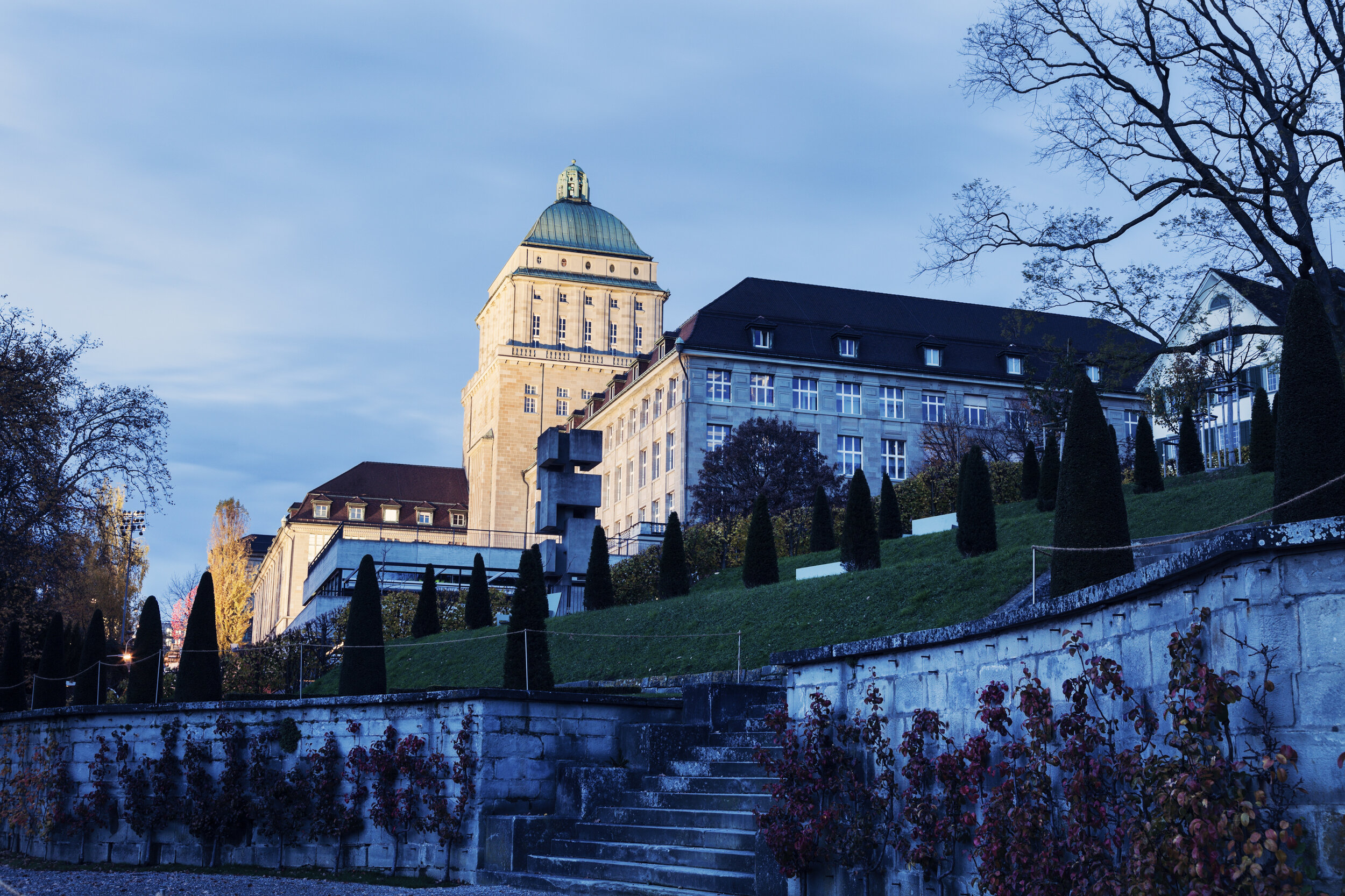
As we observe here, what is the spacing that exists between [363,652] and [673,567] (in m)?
14.2

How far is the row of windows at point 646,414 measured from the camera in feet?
228

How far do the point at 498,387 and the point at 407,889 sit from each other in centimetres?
9116

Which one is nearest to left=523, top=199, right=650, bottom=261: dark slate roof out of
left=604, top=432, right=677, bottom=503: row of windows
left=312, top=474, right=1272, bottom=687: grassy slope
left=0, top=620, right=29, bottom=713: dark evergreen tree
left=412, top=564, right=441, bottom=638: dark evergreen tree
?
left=604, top=432, right=677, bottom=503: row of windows

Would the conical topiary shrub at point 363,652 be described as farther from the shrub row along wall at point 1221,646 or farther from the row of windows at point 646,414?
the row of windows at point 646,414

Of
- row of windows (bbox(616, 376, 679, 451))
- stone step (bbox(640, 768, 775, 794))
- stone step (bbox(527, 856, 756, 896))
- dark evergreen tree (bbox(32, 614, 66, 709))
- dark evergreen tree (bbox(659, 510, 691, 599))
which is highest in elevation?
row of windows (bbox(616, 376, 679, 451))

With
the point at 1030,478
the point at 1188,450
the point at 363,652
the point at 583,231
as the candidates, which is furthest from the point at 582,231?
the point at 363,652

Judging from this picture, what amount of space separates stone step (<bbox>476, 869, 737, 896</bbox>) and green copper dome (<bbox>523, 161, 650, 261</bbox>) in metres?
95.2

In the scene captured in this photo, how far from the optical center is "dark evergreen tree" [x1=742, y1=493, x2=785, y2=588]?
28.6 metres

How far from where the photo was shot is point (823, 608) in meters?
22.8

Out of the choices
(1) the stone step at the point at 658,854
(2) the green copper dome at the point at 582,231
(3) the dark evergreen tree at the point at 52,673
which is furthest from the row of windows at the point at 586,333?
(1) the stone step at the point at 658,854

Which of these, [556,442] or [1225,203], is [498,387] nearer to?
[556,442]

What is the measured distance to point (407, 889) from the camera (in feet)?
41.3

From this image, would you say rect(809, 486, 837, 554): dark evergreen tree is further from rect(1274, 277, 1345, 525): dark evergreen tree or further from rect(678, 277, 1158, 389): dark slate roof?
rect(678, 277, 1158, 389): dark slate roof

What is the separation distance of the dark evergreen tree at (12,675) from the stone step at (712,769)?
1572 centimetres
